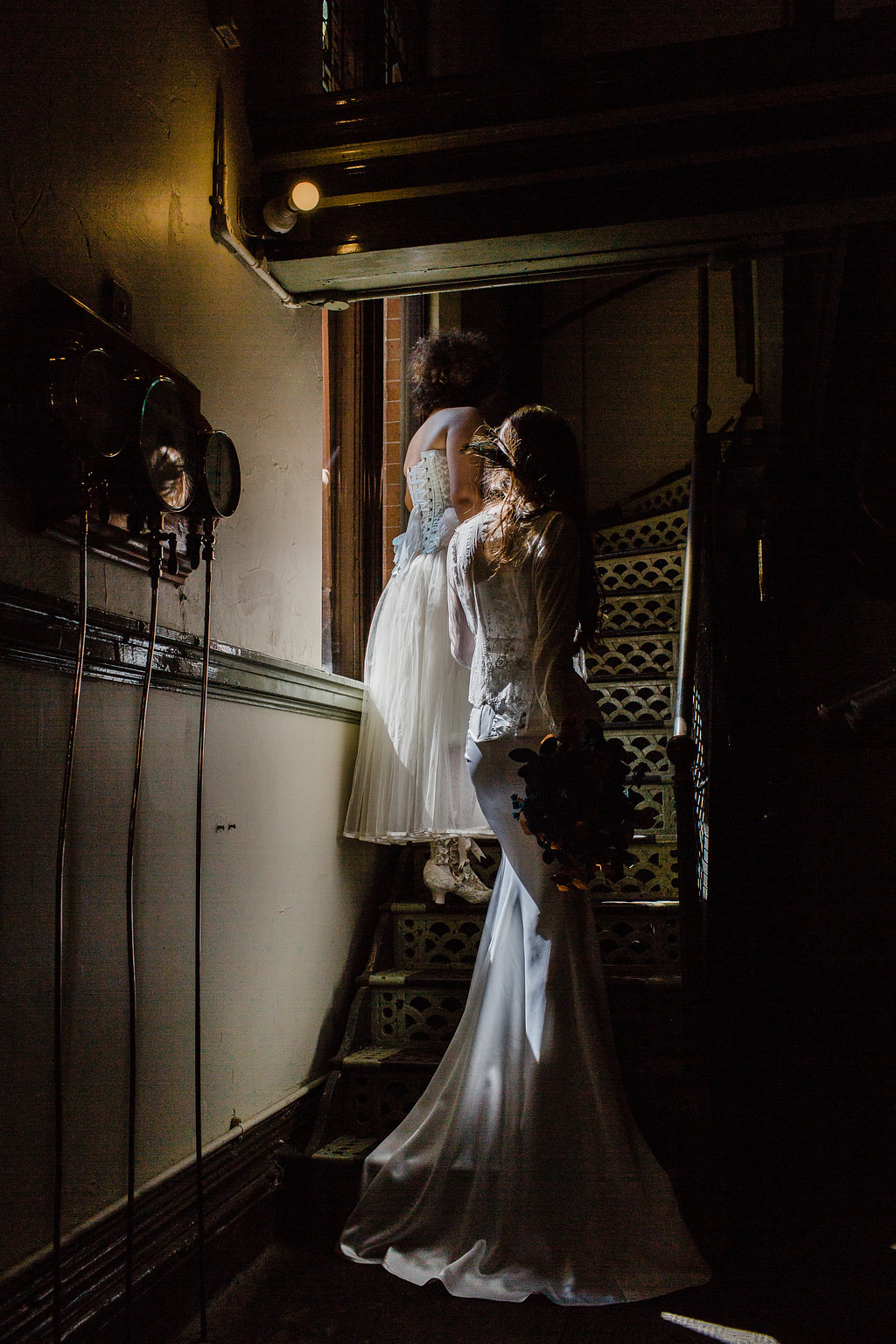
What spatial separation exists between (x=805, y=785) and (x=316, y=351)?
3.02 metres

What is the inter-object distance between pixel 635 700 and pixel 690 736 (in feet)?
5.17

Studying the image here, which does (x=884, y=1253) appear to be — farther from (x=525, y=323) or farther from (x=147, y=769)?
(x=525, y=323)

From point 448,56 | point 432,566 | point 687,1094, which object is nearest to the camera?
point 687,1094

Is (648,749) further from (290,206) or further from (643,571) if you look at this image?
(290,206)

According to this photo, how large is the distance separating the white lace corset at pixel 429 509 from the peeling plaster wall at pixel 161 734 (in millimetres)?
564

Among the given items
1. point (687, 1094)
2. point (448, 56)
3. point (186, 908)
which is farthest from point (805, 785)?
point (448, 56)

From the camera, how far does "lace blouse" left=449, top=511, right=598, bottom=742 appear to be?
8.30 ft

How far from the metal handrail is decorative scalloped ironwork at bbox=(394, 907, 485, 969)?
3.09ft

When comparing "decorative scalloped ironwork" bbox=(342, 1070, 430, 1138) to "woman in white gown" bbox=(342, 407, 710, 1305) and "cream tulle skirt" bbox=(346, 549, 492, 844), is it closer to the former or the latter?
"woman in white gown" bbox=(342, 407, 710, 1305)

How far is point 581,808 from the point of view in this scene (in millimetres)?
2234

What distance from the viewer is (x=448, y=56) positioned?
5.39 metres

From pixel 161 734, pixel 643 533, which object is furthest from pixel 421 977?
pixel 643 533

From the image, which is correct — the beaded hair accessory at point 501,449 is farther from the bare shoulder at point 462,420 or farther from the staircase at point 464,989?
the staircase at point 464,989

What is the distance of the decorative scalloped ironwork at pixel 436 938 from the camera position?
329 cm
